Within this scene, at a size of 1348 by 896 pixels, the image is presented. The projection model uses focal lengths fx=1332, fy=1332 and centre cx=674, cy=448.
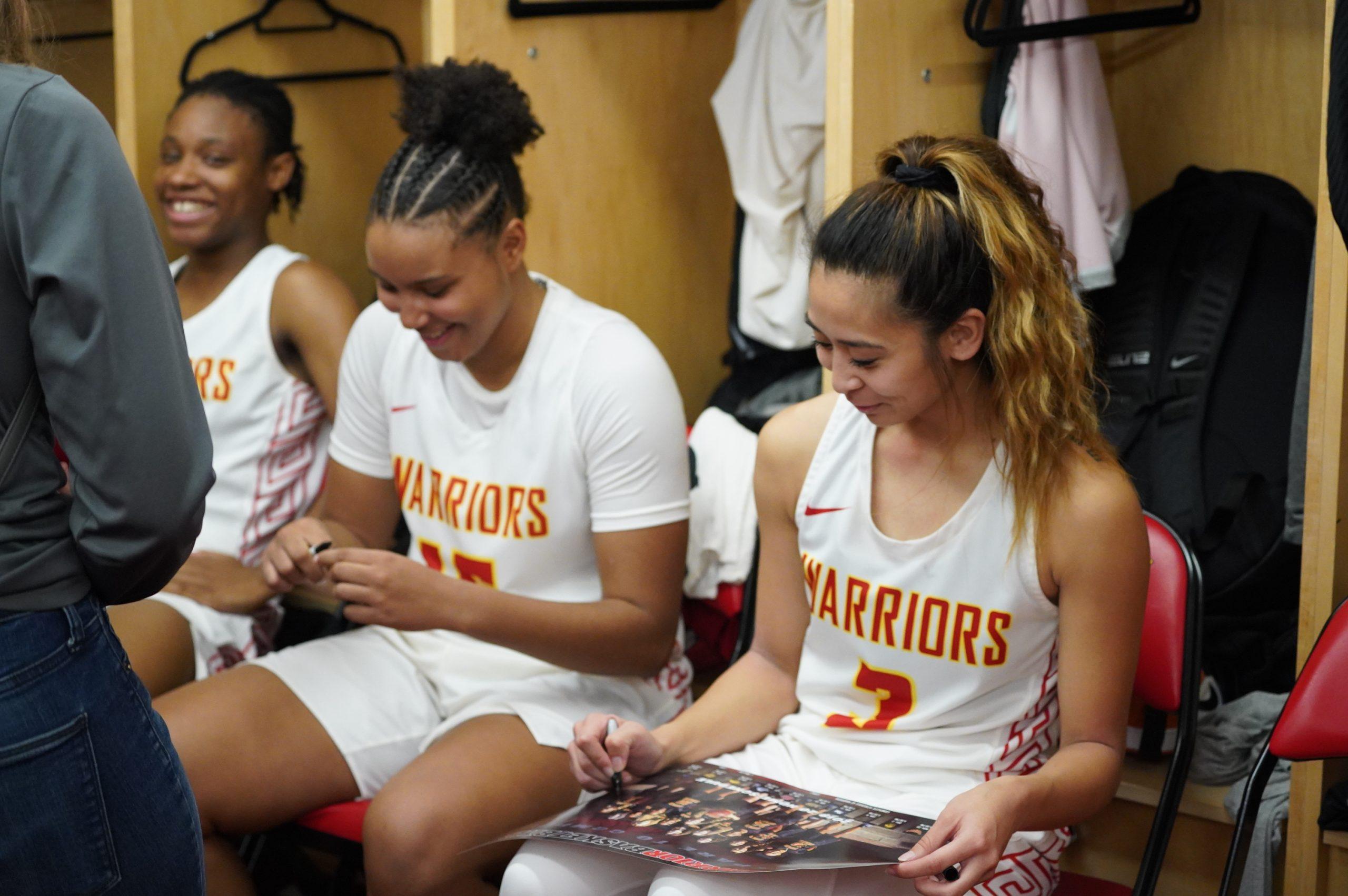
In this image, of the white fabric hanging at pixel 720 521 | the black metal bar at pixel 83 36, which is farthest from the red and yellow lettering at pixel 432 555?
the black metal bar at pixel 83 36

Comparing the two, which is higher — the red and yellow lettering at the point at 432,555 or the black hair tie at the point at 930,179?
the black hair tie at the point at 930,179

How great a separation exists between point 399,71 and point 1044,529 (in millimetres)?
1101

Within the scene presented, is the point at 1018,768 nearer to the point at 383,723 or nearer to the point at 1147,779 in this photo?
the point at 1147,779

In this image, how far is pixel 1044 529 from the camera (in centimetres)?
129

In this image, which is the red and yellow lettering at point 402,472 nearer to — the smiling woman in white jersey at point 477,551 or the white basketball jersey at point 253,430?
the smiling woman in white jersey at point 477,551

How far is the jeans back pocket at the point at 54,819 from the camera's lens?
0.97 meters

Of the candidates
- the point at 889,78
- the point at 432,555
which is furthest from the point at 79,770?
the point at 889,78

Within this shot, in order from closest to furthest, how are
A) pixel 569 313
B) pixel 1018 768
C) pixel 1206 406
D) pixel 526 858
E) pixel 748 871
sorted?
1. pixel 748 871
2. pixel 526 858
3. pixel 1018 768
4. pixel 569 313
5. pixel 1206 406

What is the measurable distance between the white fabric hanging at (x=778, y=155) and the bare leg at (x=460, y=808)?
3.12 feet

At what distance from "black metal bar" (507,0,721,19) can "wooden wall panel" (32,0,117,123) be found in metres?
1.41

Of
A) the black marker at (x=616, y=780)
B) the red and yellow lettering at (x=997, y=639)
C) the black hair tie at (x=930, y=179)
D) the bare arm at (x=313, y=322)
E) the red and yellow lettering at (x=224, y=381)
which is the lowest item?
the black marker at (x=616, y=780)

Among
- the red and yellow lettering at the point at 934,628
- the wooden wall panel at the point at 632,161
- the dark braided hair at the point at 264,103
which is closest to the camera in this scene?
the red and yellow lettering at the point at 934,628

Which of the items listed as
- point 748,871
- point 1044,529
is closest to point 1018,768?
point 1044,529

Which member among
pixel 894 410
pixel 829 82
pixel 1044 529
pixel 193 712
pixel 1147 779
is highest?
pixel 829 82
